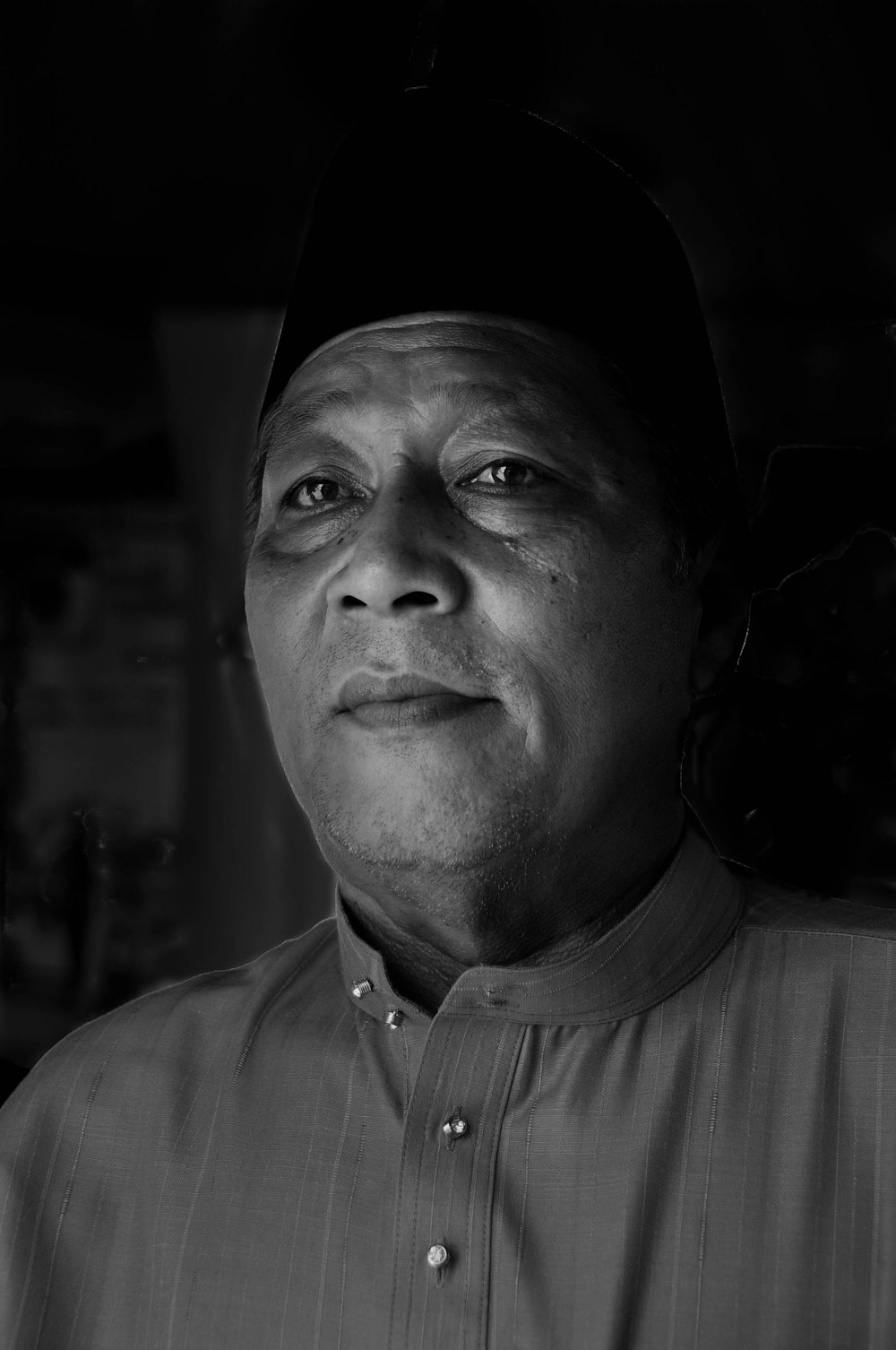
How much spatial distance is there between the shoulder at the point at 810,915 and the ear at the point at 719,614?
0.25 metres

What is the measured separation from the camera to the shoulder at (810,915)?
134 centimetres

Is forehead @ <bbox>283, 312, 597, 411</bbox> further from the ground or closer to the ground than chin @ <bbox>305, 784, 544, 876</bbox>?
further from the ground

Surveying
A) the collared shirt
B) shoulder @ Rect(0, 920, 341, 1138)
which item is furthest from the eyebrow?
shoulder @ Rect(0, 920, 341, 1138)

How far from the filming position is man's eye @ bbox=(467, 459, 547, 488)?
134 centimetres

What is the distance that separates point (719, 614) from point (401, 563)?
0.46m

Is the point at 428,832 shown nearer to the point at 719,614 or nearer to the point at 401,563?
the point at 401,563

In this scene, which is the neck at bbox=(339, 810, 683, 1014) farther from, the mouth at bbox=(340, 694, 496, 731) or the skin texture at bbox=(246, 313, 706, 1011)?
the mouth at bbox=(340, 694, 496, 731)

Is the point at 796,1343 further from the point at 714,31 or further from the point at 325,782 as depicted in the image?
the point at 714,31

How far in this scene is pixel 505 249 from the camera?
55.8 inches

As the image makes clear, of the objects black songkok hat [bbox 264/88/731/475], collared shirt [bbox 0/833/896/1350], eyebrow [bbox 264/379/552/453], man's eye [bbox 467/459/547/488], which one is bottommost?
collared shirt [bbox 0/833/896/1350]

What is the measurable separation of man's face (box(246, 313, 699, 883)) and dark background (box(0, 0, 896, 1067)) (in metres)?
0.47

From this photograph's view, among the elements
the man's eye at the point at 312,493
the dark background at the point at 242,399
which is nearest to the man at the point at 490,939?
the man's eye at the point at 312,493

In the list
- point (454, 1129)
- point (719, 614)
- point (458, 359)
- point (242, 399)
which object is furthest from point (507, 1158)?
point (242, 399)

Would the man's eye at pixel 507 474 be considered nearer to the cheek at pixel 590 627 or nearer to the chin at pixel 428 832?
the cheek at pixel 590 627
